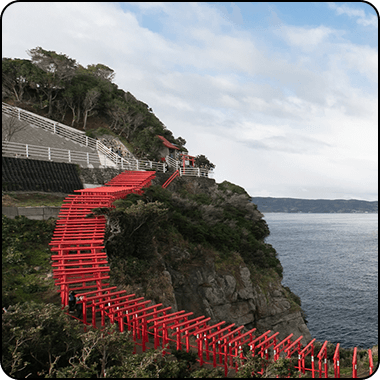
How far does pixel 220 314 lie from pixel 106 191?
11.0 meters

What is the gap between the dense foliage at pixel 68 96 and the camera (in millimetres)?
35312

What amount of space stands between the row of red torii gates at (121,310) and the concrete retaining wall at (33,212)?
19.7 inches

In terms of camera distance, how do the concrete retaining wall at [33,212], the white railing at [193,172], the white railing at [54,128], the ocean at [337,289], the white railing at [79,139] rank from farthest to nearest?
the white railing at [193,172]
the ocean at [337,289]
the white railing at [54,128]
the white railing at [79,139]
the concrete retaining wall at [33,212]

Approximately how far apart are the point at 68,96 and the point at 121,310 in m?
34.8

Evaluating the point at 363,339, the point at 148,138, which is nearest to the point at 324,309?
the point at 363,339

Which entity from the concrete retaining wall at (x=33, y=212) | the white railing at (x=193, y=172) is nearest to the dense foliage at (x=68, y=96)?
the white railing at (x=193, y=172)

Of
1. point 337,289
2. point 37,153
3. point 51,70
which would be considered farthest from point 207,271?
point 51,70

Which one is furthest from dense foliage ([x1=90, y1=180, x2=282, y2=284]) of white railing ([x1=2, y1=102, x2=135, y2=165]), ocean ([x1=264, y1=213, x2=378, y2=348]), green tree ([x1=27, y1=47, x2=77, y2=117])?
green tree ([x1=27, y1=47, x2=77, y2=117])

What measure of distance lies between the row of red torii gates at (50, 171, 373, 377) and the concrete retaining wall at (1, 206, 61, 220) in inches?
19.7

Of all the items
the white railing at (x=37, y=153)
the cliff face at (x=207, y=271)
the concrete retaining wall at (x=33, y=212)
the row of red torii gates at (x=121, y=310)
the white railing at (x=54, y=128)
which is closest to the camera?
the row of red torii gates at (x=121, y=310)

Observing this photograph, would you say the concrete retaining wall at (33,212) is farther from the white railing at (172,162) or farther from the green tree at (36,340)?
the white railing at (172,162)

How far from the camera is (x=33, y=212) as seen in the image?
1489cm

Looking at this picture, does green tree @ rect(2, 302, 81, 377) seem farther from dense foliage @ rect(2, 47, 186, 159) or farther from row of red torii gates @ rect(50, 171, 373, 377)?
dense foliage @ rect(2, 47, 186, 159)

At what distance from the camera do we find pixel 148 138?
36.4m
